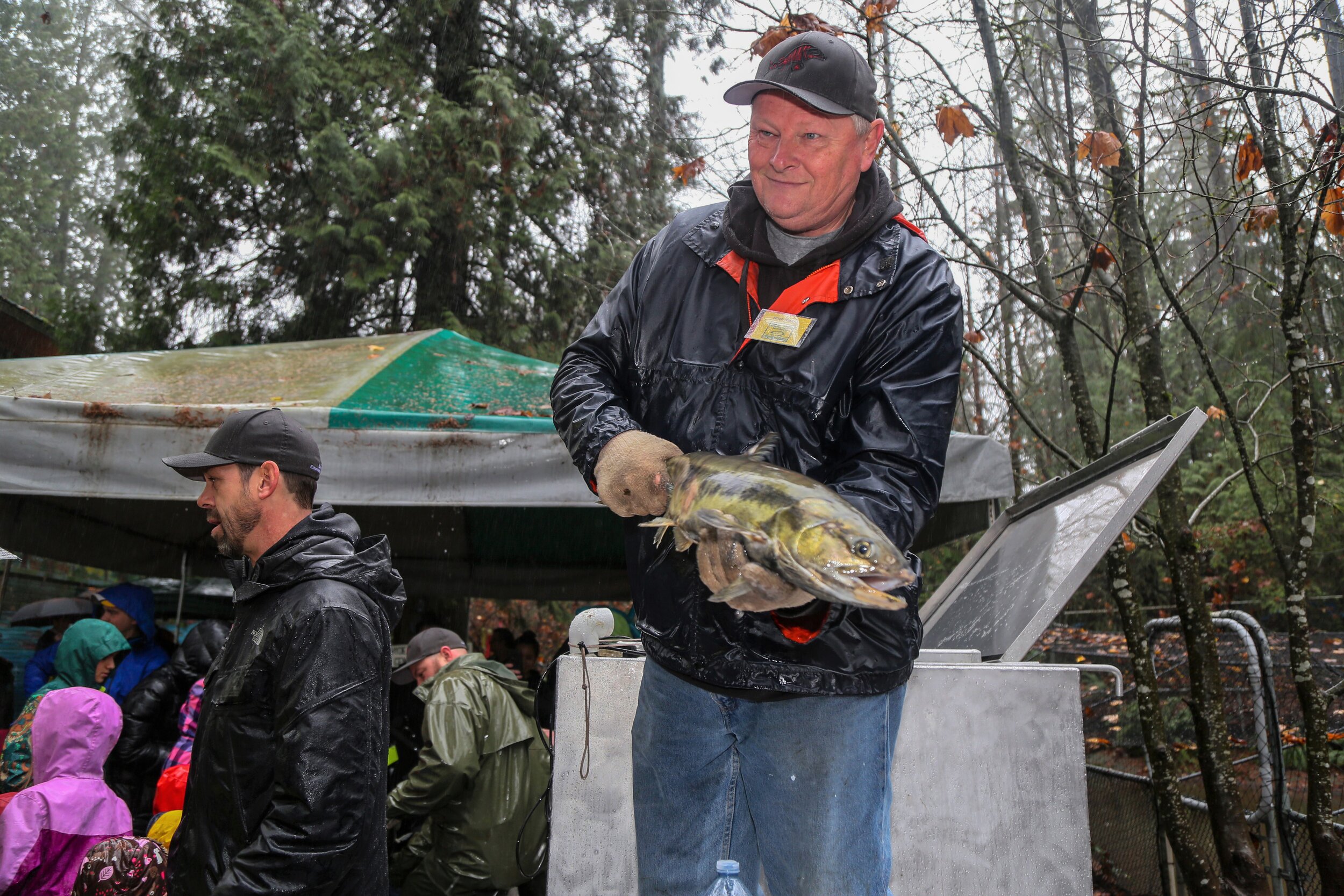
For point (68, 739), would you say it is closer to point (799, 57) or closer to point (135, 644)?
point (135, 644)

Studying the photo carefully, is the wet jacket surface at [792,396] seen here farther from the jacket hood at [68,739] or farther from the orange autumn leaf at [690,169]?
the orange autumn leaf at [690,169]

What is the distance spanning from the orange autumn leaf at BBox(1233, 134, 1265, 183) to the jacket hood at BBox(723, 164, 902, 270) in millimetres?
3315

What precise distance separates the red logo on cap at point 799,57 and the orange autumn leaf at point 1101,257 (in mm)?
3520

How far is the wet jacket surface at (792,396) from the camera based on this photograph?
1.69 metres

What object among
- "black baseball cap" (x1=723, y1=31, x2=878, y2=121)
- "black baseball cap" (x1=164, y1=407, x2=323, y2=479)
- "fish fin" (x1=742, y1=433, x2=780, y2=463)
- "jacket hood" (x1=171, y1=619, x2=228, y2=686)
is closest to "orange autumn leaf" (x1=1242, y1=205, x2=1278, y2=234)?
"black baseball cap" (x1=723, y1=31, x2=878, y2=121)

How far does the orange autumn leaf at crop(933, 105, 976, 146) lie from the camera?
5.07 meters

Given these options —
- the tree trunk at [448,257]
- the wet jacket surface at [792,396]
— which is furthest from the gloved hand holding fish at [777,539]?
the tree trunk at [448,257]

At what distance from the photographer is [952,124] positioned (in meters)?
5.11

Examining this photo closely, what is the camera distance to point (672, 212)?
1323 centimetres

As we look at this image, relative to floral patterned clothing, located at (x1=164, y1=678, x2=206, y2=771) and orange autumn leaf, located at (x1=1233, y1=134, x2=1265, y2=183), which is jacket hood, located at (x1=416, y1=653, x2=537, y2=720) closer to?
floral patterned clothing, located at (x1=164, y1=678, x2=206, y2=771)

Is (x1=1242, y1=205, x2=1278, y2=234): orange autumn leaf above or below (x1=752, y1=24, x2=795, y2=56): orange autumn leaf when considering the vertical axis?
below

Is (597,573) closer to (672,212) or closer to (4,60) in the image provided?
(672,212)

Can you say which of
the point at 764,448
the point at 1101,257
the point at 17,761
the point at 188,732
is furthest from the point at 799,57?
the point at 17,761

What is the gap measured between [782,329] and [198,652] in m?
4.89
